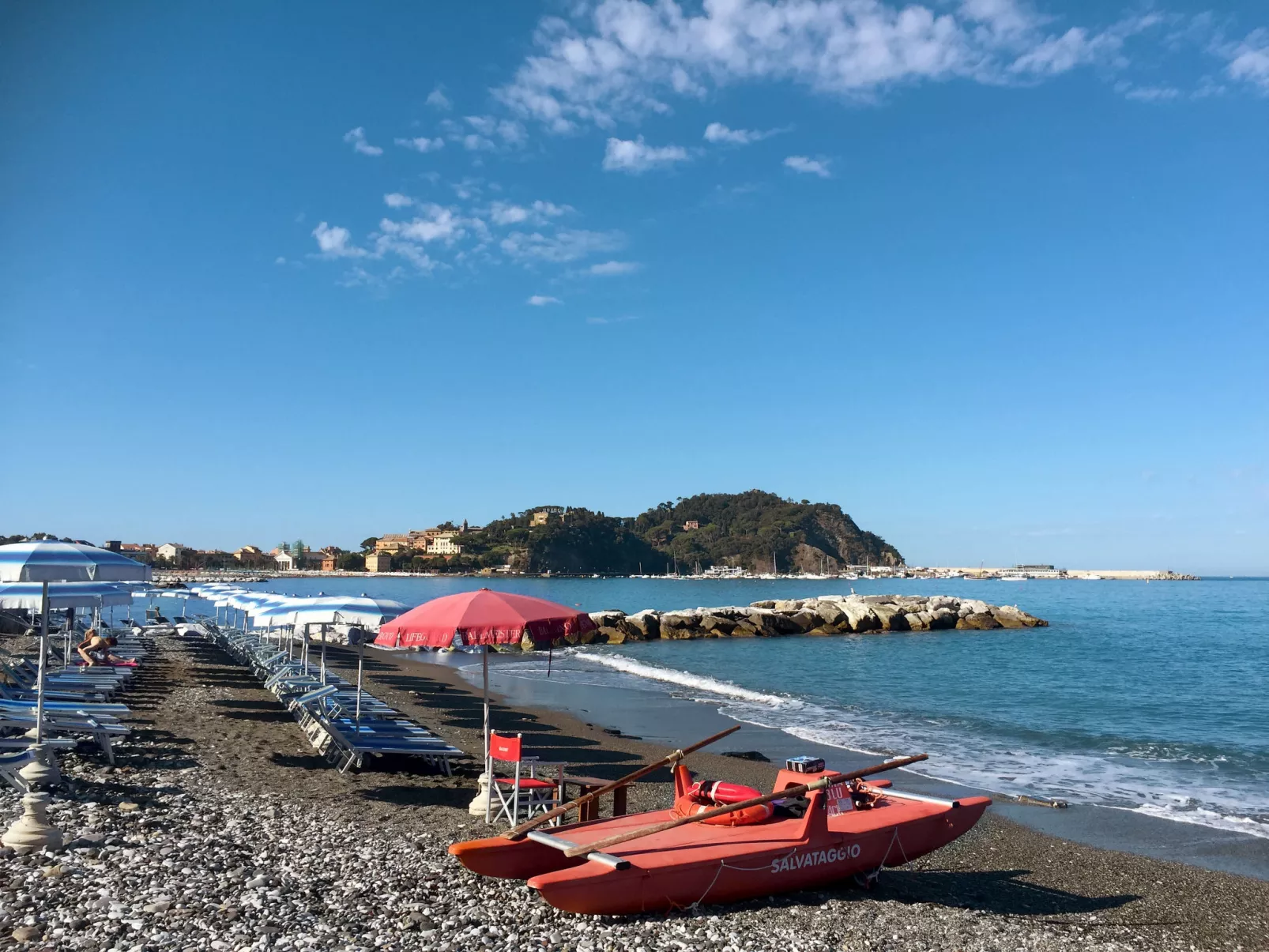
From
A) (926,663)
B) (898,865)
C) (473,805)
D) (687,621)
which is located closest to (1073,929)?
(898,865)

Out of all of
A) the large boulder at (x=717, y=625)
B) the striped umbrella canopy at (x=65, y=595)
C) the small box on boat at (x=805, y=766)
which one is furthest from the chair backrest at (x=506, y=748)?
the large boulder at (x=717, y=625)

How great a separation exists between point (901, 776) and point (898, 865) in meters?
6.43

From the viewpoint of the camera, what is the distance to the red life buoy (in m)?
7.45

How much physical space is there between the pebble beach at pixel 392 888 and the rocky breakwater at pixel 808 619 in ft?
101

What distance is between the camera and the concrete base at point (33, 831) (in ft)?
22.7

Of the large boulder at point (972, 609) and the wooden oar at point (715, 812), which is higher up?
the wooden oar at point (715, 812)

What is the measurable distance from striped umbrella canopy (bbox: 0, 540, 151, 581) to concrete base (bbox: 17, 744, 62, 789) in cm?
187

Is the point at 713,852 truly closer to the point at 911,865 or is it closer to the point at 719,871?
the point at 719,871

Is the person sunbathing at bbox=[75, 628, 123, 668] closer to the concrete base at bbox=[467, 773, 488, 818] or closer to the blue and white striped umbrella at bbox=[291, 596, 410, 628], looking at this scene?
the blue and white striped umbrella at bbox=[291, 596, 410, 628]

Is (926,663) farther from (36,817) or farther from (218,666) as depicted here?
(36,817)

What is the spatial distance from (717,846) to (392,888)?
2620mm

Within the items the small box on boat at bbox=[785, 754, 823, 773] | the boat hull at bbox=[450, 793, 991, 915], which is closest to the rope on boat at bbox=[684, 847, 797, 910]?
the boat hull at bbox=[450, 793, 991, 915]

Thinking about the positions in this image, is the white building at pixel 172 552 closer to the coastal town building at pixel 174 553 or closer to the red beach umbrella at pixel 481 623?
the coastal town building at pixel 174 553

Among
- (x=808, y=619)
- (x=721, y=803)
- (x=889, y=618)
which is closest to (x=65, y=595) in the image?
(x=721, y=803)
